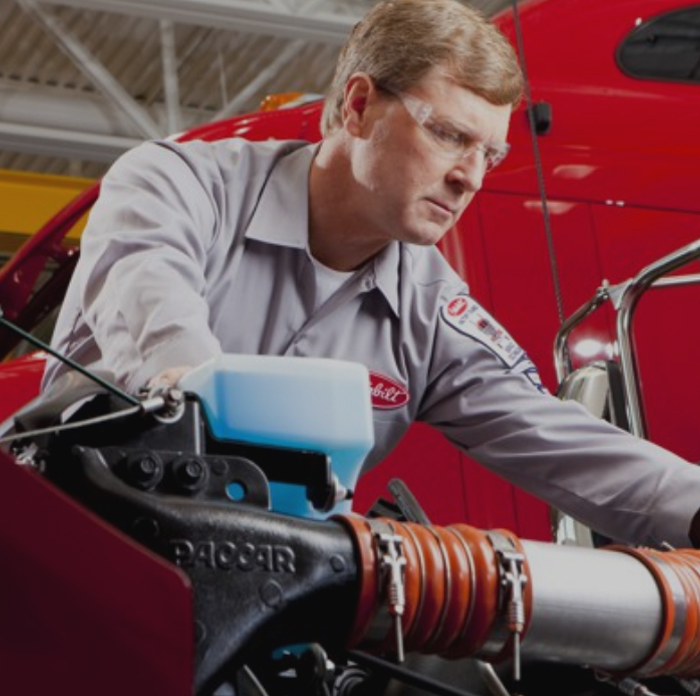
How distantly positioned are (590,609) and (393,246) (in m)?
1.08

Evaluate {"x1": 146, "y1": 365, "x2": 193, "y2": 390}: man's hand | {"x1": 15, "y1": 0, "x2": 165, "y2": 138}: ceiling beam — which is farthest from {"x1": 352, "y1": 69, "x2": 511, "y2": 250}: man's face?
{"x1": 15, "y1": 0, "x2": 165, "y2": 138}: ceiling beam

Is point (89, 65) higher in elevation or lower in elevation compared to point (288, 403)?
higher

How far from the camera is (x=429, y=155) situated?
188 cm

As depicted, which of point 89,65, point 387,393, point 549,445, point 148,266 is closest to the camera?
point 148,266

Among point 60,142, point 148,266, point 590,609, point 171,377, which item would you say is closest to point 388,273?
point 148,266

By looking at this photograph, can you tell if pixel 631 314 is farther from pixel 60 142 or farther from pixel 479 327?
pixel 60 142

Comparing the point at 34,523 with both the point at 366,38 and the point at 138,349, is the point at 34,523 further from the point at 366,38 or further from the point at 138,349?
the point at 366,38

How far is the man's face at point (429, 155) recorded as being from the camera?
1850 mm

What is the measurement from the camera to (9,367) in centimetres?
375

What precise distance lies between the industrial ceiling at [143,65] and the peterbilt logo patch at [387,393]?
5.28 meters

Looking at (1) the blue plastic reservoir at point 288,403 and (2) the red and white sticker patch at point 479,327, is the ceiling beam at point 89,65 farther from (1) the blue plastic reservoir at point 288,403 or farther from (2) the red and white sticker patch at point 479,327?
(1) the blue plastic reservoir at point 288,403

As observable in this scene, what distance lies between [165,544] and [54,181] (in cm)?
645

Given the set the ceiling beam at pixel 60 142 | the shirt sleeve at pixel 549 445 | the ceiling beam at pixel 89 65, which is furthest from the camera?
the ceiling beam at pixel 60 142

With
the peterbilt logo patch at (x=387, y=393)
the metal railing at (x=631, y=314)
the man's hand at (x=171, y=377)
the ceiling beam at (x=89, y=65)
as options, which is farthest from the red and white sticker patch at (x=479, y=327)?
the ceiling beam at (x=89, y=65)
